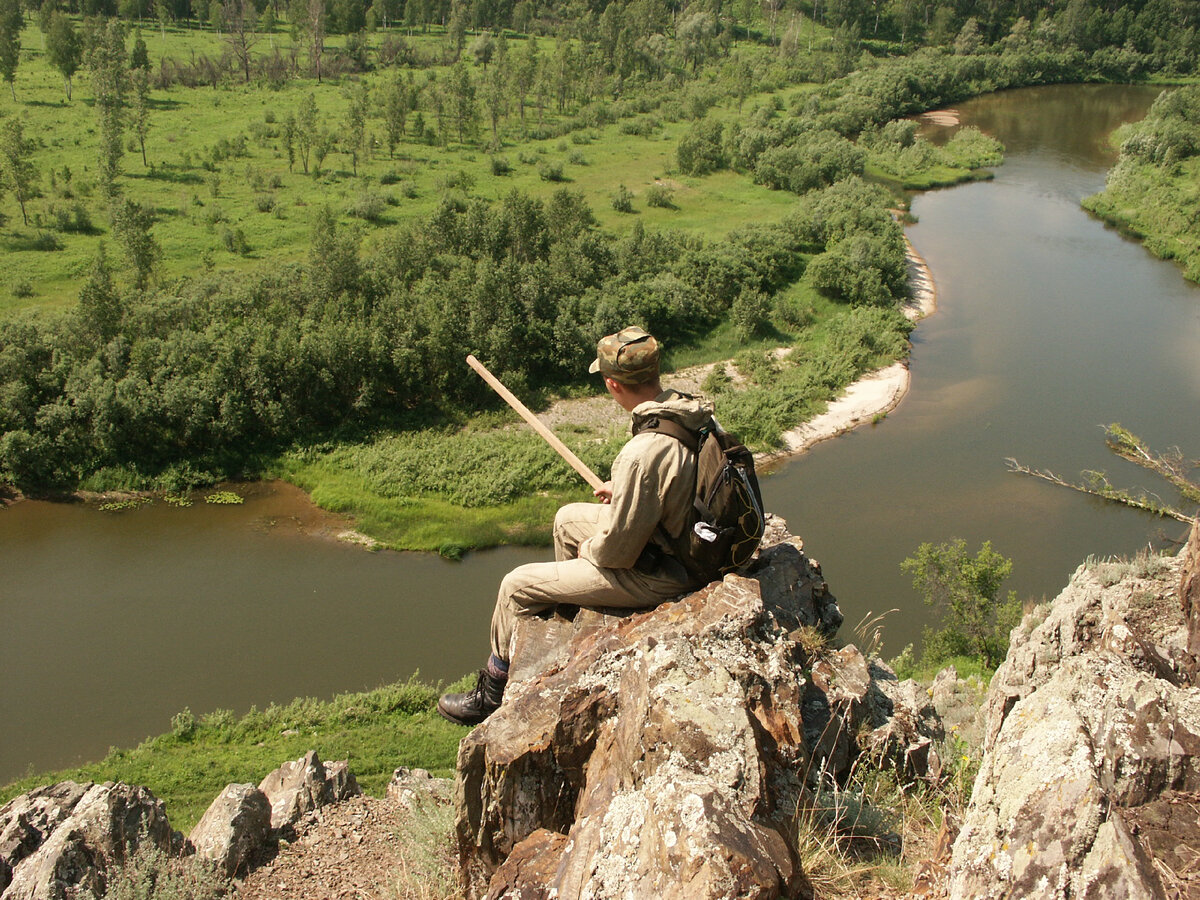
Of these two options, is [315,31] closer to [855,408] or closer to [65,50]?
[65,50]

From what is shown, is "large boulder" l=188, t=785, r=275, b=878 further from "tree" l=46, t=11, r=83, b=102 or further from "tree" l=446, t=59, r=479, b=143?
"tree" l=46, t=11, r=83, b=102

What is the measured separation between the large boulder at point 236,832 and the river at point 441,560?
9220mm

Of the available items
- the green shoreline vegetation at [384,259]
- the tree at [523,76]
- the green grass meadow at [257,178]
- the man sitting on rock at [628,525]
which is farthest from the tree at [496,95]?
the man sitting on rock at [628,525]

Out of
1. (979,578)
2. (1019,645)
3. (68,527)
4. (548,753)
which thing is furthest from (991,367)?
(548,753)

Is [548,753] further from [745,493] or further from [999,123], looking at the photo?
[999,123]

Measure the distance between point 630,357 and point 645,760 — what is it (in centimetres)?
256

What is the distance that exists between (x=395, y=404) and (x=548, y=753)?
24170 mm

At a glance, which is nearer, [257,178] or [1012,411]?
[1012,411]

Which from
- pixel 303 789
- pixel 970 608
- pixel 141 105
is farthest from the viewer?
pixel 141 105

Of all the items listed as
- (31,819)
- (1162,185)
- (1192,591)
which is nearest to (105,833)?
(31,819)

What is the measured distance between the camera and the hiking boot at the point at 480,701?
706 cm

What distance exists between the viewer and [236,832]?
346 inches


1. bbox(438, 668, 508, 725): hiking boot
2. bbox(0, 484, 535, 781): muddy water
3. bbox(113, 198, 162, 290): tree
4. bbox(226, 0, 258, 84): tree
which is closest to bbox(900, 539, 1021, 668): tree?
bbox(0, 484, 535, 781): muddy water

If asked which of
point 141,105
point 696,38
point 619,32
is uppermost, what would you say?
point 696,38
